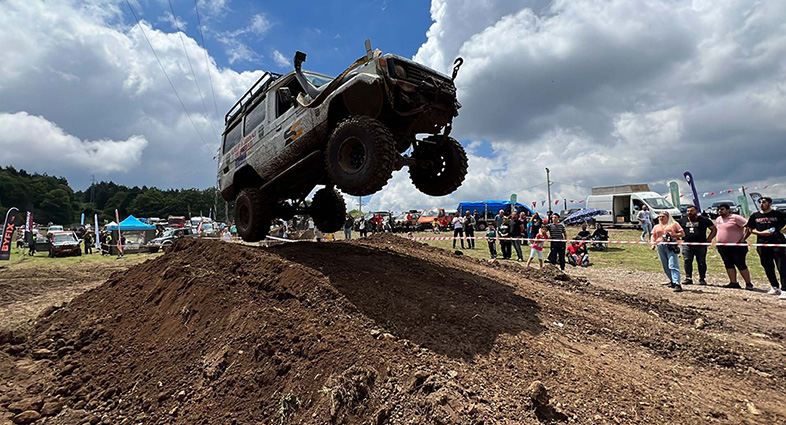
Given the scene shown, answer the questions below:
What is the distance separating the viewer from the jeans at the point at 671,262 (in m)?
8.01

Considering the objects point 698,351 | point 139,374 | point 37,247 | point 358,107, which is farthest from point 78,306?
point 37,247

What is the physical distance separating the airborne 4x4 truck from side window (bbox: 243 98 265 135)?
20 mm

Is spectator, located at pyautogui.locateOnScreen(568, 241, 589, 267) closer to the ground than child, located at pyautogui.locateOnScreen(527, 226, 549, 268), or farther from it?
closer to the ground

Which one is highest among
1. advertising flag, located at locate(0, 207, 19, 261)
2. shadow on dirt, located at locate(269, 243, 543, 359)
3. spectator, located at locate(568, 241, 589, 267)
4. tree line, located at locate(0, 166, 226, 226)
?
tree line, located at locate(0, 166, 226, 226)

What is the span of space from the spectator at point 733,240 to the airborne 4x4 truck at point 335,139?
6692 mm

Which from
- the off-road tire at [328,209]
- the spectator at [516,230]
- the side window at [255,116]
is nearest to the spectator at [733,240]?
the spectator at [516,230]

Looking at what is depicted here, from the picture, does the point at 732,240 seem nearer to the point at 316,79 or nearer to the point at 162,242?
the point at 316,79

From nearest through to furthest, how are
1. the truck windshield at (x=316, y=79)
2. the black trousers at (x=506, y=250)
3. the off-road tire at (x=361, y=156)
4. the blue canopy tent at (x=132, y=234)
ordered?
the off-road tire at (x=361, y=156)
the truck windshield at (x=316, y=79)
the black trousers at (x=506, y=250)
the blue canopy tent at (x=132, y=234)

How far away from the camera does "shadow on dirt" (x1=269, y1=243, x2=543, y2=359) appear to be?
3406 mm

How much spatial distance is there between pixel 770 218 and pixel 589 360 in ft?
23.4

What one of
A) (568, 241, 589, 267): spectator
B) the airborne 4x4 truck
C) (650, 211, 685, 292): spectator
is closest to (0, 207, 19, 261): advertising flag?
the airborne 4x4 truck

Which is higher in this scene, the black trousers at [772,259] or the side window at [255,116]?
the side window at [255,116]

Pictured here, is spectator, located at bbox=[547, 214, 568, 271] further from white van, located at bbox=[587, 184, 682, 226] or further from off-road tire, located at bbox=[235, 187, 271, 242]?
white van, located at bbox=[587, 184, 682, 226]

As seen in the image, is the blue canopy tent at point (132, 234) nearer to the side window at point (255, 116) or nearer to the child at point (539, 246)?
the side window at point (255, 116)
